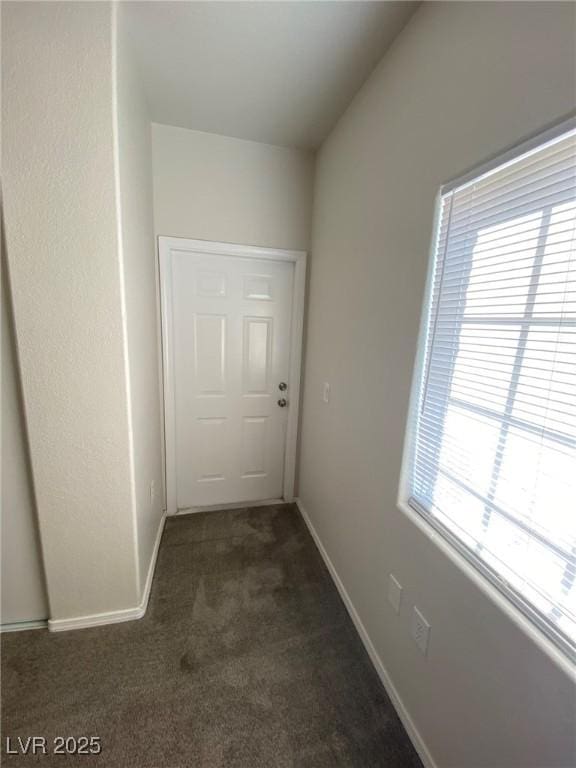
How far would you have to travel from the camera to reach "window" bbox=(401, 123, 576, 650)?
681 millimetres

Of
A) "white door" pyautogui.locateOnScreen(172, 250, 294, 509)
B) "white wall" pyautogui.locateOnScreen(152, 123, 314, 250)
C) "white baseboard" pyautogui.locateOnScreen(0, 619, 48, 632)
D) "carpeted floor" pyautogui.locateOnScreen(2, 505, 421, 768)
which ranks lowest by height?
"carpeted floor" pyautogui.locateOnScreen(2, 505, 421, 768)

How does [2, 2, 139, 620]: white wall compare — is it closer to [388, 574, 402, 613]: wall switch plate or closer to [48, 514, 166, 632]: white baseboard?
[48, 514, 166, 632]: white baseboard

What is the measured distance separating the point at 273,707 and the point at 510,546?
43.3 inches

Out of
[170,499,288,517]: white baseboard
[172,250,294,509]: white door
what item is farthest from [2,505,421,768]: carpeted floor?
[172,250,294,509]: white door

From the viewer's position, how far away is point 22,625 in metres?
1.40

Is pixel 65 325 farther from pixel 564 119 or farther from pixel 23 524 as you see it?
pixel 564 119

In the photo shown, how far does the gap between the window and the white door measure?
134 cm

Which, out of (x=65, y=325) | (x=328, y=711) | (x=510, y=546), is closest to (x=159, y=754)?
(x=328, y=711)

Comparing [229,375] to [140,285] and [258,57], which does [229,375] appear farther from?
[258,57]

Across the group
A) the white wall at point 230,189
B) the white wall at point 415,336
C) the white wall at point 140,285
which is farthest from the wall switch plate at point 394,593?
the white wall at point 230,189

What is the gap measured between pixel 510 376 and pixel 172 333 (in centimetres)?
189

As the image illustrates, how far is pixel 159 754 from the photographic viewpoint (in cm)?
101

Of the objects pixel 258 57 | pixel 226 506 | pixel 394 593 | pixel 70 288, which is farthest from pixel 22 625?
pixel 258 57

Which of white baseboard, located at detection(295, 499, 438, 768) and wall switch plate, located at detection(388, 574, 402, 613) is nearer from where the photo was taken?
white baseboard, located at detection(295, 499, 438, 768)
